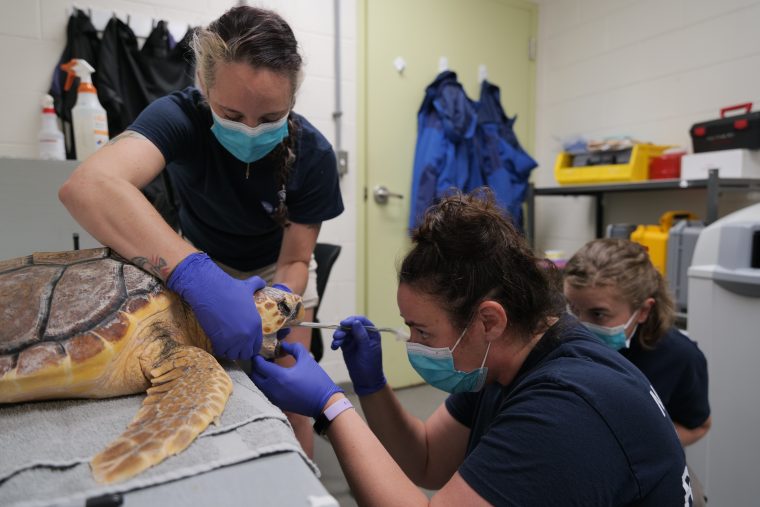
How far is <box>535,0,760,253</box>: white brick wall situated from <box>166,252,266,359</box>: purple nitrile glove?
248 centimetres

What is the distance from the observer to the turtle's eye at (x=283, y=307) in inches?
38.5

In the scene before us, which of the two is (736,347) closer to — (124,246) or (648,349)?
(648,349)

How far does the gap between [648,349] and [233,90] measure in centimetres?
122

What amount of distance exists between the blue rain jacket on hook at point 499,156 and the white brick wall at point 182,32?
0.84m


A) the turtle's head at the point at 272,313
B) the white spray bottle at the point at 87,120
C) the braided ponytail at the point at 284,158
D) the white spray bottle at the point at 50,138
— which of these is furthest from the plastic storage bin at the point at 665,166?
the white spray bottle at the point at 50,138

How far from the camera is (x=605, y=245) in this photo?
1.30 m

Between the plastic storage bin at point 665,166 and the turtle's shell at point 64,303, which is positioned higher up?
the plastic storage bin at point 665,166

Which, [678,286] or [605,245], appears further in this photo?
[678,286]

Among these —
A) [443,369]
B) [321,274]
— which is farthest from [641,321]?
[321,274]

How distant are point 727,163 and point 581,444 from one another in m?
2.01

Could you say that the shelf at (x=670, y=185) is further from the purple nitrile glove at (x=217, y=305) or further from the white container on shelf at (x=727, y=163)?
the purple nitrile glove at (x=217, y=305)

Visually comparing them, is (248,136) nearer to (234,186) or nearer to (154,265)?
(234,186)

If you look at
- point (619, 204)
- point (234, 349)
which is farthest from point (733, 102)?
point (234, 349)

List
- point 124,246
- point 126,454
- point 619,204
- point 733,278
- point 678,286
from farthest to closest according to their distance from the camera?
point 619,204, point 678,286, point 733,278, point 124,246, point 126,454
